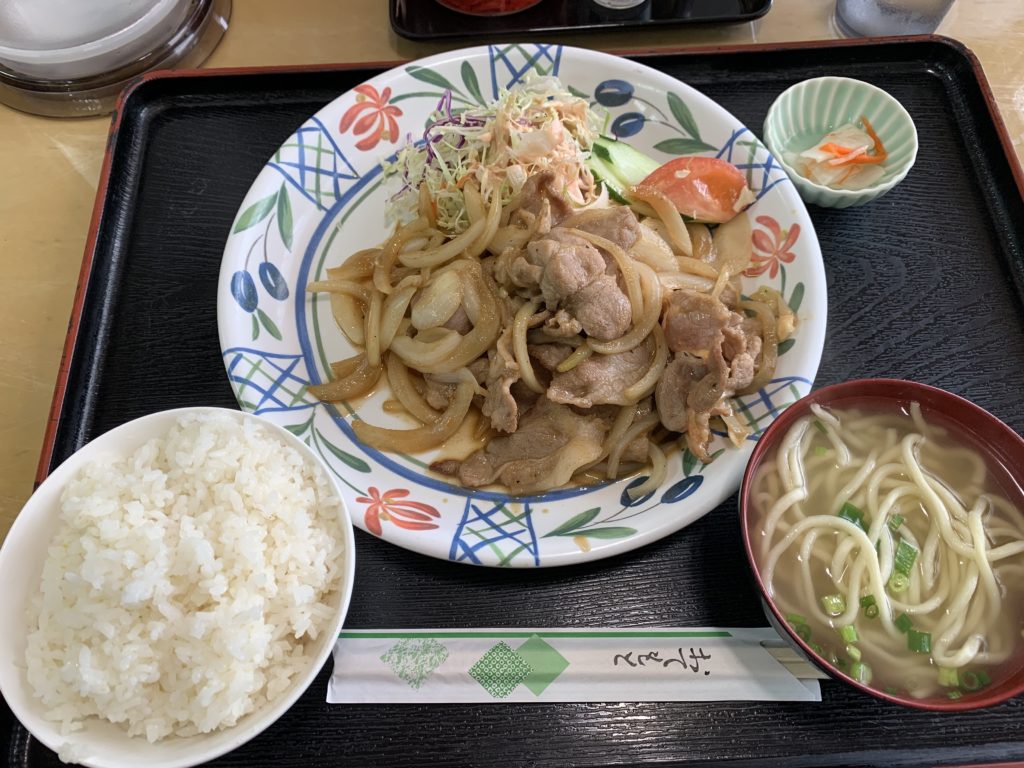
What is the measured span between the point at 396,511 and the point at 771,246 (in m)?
1.61

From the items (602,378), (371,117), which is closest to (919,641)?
(602,378)

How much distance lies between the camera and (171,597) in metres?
1.78

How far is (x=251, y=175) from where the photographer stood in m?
2.97

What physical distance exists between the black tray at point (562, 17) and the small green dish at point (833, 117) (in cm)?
67

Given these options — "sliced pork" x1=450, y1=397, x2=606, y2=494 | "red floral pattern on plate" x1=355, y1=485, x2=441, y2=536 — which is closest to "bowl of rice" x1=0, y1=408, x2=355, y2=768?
"red floral pattern on plate" x1=355, y1=485, x2=441, y2=536

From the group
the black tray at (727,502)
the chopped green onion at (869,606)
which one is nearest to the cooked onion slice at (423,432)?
the black tray at (727,502)

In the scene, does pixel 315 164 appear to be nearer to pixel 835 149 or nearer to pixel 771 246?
pixel 771 246

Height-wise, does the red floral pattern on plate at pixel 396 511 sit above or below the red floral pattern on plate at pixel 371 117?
below

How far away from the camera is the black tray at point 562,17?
3.35 meters

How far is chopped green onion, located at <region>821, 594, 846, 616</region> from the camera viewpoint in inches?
75.1

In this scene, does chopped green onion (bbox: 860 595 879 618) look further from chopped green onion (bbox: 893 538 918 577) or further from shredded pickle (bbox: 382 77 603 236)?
shredded pickle (bbox: 382 77 603 236)

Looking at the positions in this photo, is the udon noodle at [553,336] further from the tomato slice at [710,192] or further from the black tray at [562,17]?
the black tray at [562,17]

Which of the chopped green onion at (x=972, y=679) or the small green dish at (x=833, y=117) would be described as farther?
the small green dish at (x=833, y=117)

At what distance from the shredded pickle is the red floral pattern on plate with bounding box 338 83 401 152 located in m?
0.11
